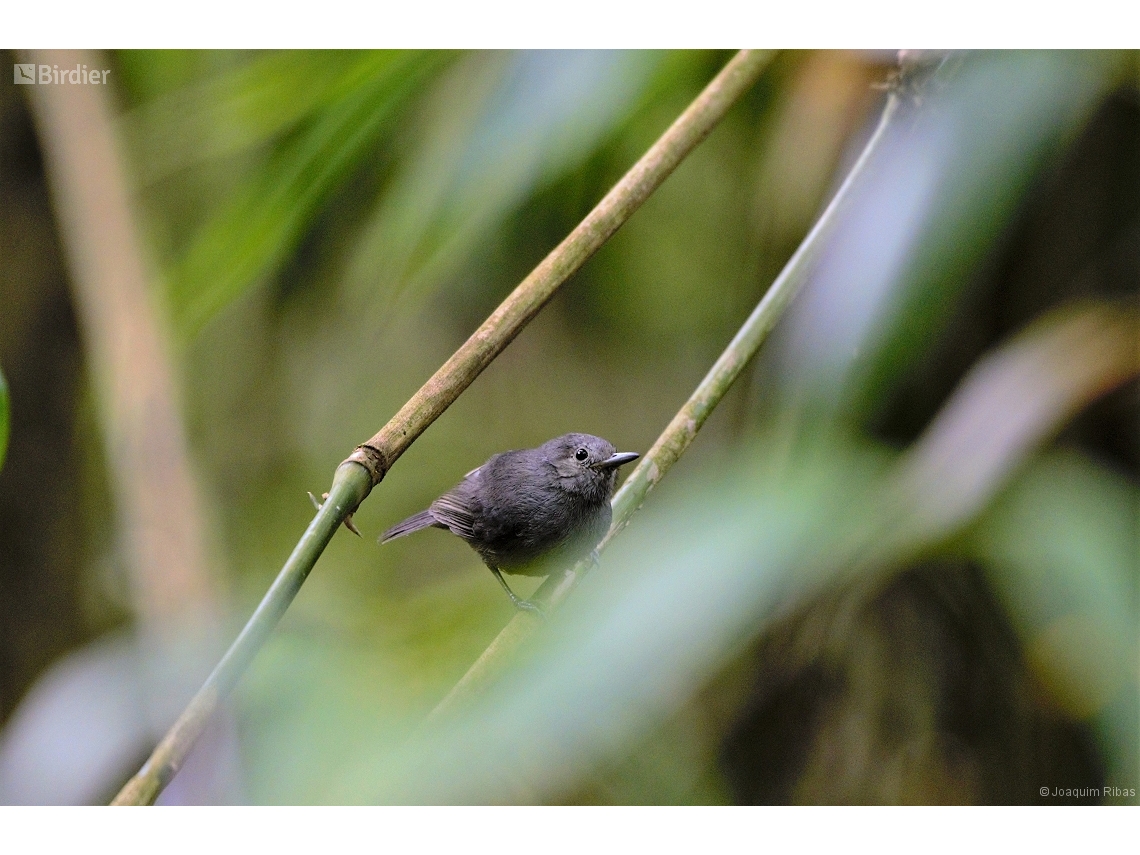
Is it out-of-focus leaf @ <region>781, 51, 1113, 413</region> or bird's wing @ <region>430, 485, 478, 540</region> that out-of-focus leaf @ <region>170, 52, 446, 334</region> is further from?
out-of-focus leaf @ <region>781, 51, 1113, 413</region>

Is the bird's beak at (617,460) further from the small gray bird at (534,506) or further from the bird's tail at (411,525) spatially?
the bird's tail at (411,525)

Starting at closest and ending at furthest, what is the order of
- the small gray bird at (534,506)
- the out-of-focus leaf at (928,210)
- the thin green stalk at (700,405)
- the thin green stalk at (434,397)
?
the thin green stalk at (434,397)
the thin green stalk at (700,405)
the out-of-focus leaf at (928,210)
the small gray bird at (534,506)

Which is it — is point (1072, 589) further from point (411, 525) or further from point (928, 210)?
point (411, 525)

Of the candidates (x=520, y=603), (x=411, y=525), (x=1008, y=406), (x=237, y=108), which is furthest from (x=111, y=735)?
(x=1008, y=406)

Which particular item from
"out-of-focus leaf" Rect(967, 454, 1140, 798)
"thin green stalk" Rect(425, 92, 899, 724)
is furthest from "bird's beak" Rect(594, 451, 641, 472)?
"out-of-focus leaf" Rect(967, 454, 1140, 798)

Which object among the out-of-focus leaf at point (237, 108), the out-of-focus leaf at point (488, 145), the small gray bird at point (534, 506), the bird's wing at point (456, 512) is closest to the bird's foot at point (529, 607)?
the small gray bird at point (534, 506)
